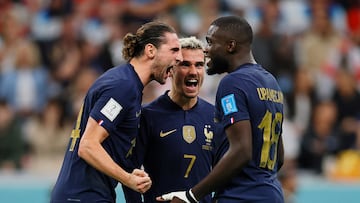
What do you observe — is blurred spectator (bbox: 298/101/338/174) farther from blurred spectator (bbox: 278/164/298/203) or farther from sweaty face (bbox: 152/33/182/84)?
sweaty face (bbox: 152/33/182/84)

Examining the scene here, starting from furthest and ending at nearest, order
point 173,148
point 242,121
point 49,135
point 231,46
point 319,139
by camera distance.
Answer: point 49,135 < point 319,139 < point 173,148 < point 231,46 < point 242,121

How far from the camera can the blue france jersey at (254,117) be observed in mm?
6090

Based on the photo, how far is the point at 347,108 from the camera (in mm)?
12531

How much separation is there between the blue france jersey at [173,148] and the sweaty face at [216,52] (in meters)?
0.93

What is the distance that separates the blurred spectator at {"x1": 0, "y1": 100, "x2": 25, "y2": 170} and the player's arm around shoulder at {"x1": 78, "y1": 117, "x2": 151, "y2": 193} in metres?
5.67

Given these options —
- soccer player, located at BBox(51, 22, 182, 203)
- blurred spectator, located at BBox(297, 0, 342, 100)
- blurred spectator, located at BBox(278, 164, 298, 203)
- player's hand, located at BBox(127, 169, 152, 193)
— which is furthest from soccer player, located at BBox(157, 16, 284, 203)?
blurred spectator, located at BBox(297, 0, 342, 100)

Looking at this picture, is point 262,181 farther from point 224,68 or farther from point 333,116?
point 333,116

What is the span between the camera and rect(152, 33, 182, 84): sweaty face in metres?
6.80

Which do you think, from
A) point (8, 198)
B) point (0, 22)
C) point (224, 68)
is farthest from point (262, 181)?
point (0, 22)

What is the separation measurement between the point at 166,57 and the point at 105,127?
751mm

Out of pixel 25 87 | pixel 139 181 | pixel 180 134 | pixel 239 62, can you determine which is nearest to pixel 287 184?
pixel 180 134

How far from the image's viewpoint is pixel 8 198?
11352mm

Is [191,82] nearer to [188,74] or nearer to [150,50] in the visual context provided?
[188,74]

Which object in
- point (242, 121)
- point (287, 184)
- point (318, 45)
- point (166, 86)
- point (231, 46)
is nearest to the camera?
point (242, 121)
